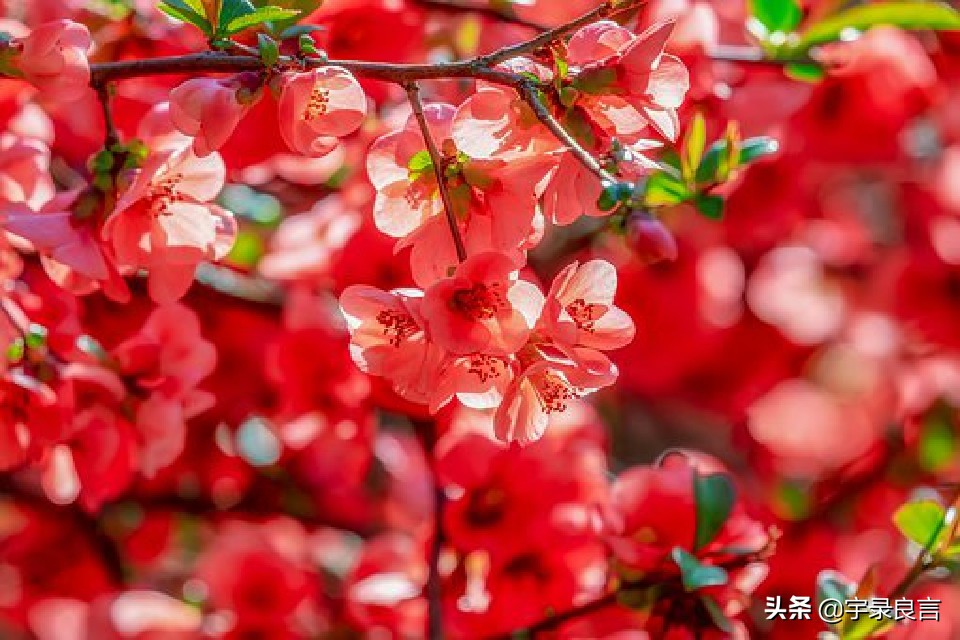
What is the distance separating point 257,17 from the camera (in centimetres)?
65

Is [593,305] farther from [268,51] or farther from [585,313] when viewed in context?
[268,51]

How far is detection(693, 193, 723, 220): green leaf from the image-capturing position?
0.74 meters

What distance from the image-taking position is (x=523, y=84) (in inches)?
25.0

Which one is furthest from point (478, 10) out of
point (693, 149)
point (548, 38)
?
point (548, 38)

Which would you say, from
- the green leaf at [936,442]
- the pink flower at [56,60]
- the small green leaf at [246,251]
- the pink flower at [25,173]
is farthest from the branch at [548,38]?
the green leaf at [936,442]

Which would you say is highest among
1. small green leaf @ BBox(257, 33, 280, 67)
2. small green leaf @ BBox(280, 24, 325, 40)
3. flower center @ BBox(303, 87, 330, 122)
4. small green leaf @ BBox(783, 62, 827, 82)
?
small green leaf @ BBox(257, 33, 280, 67)

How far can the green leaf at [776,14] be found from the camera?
1040 mm

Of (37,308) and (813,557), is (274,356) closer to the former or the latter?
(37,308)

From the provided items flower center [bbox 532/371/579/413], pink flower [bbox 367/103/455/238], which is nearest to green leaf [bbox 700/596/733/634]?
flower center [bbox 532/371/579/413]

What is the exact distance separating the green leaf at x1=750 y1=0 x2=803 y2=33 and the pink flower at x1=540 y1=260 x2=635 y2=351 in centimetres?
44

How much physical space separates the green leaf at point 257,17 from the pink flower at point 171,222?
0.44 feet

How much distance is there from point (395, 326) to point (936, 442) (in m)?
0.94

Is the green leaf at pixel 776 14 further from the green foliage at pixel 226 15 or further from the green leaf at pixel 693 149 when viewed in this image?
the green foliage at pixel 226 15

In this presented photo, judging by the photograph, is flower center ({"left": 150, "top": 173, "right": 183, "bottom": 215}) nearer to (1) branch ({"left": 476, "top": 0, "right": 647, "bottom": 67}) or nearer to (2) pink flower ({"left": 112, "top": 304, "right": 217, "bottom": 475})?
(2) pink flower ({"left": 112, "top": 304, "right": 217, "bottom": 475})
